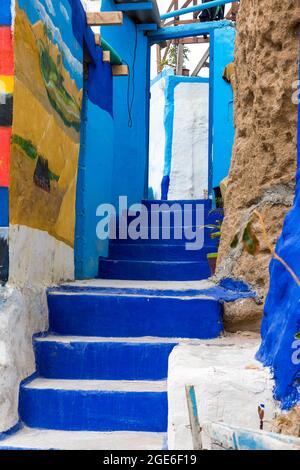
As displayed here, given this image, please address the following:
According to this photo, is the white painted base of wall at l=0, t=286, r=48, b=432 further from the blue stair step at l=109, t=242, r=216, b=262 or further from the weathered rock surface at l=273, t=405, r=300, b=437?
the blue stair step at l=109, t=242, r=216, b=262

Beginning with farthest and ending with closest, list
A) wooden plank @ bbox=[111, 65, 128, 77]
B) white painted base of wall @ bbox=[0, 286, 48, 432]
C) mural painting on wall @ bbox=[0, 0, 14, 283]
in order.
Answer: wooden plank @ bbox=[111, 65, 128, 77] < mural painting on wall @ bbox=[0, 0, 14, 283] < white painted base of wall @ bbox=[0, 286, 48, 432]

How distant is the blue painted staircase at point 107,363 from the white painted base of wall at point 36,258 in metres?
0.14

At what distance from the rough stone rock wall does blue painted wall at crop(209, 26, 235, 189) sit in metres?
4.11

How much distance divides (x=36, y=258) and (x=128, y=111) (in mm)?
4127

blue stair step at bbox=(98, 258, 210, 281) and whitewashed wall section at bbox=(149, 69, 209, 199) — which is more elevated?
whitewashed wall section at bbox=(149, 69, 209, 199)

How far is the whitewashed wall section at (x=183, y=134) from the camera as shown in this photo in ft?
43.7

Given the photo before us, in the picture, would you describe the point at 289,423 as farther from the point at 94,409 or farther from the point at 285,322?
the point at 94,409

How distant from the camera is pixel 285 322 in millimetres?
2057

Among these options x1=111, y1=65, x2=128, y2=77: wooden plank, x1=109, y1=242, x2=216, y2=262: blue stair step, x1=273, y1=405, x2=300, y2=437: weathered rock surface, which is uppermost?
x1=111, y1=65, x2=128, y2=77: wooden plank

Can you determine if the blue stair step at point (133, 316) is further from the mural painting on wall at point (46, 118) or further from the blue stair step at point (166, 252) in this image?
the blue stair step at point (166, 252)

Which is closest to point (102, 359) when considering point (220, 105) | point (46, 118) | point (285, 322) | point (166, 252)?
point (285, 322)

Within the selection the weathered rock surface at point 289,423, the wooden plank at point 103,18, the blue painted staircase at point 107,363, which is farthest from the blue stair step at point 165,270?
the weathered rock surface at point 289,423

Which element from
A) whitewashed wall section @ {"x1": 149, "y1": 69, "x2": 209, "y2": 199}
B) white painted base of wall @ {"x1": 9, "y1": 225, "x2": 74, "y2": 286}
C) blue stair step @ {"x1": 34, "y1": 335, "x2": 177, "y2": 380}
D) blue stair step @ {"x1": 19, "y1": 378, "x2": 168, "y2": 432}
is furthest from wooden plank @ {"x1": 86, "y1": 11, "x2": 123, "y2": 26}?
whitewashed wall section @ {"x1": 149, "y1": 69, "x2": 209, "y2": 199}

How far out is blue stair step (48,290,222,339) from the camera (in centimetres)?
345
